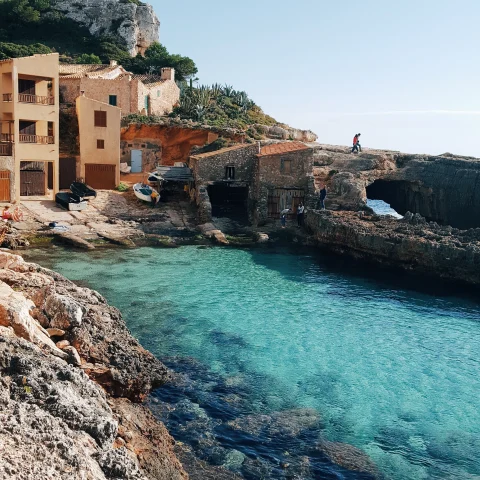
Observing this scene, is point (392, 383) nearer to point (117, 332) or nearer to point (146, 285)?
point (117, 332)

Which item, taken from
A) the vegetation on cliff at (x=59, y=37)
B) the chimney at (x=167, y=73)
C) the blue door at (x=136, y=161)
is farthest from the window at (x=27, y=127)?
the vegetation on cliff at (x=59, y=37)

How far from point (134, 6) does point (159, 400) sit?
73341 mm

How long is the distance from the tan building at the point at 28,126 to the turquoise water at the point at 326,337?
11365 millimetres

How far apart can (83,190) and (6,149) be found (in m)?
5.76

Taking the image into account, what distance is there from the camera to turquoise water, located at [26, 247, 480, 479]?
16.0 metres

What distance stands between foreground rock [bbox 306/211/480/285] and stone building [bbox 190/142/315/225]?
2.83 metres

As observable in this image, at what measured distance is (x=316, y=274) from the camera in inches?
1271

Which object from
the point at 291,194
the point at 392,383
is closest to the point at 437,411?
the point at 392,383

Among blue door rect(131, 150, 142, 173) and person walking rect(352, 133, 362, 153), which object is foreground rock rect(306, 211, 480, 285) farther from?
blue door rect(131, 150, 142, 173)

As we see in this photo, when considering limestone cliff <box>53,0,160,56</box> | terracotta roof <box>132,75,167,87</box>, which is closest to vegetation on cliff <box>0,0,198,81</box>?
limestone cliff <box>53,0,160,56</box>

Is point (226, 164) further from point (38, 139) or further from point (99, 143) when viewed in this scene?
point (38, 139)

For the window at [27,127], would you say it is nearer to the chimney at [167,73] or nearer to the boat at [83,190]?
the boat at [83,190]

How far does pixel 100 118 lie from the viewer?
46.2 m

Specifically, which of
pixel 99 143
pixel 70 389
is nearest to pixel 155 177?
pixel 99 143
